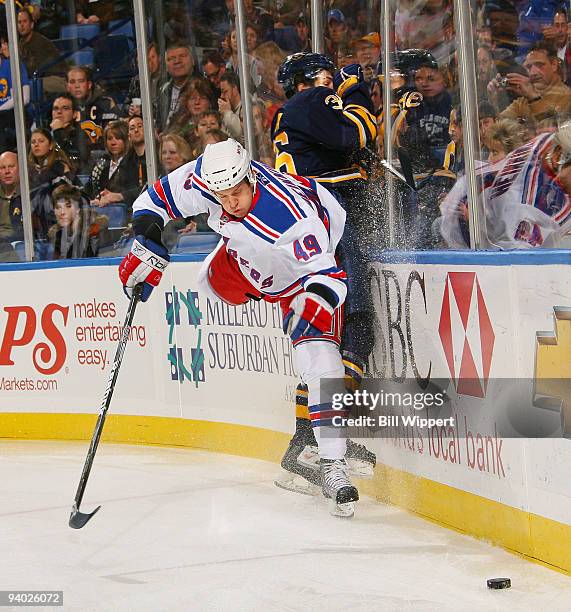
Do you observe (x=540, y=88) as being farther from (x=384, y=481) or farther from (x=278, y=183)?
(x=384, y=481)

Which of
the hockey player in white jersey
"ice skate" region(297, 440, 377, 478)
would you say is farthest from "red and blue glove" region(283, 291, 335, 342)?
"ice skate" region(297, 440, 377, 478)

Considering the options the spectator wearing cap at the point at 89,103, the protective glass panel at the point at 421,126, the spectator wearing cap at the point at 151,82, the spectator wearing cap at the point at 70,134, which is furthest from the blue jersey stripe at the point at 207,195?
the spectator wearing cap at the point at 70,134

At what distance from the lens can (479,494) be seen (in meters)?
4.06

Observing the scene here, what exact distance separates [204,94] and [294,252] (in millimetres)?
2352

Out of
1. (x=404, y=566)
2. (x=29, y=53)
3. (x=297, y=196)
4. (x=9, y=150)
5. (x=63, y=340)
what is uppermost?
(x=29, y=53)

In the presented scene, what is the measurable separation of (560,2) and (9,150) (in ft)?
13.7

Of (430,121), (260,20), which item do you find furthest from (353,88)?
(260,20)

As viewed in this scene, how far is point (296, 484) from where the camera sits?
16.6 ft

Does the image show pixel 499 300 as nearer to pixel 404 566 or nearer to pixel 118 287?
pixel 404 566

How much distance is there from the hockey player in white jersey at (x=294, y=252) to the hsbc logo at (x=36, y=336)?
210 cm

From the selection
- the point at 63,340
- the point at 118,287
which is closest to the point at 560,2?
the point at 118,287

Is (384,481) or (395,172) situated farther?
(395,172)

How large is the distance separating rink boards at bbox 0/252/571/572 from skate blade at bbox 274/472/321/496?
0.23m

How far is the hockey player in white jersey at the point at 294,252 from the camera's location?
4398 millimetres
